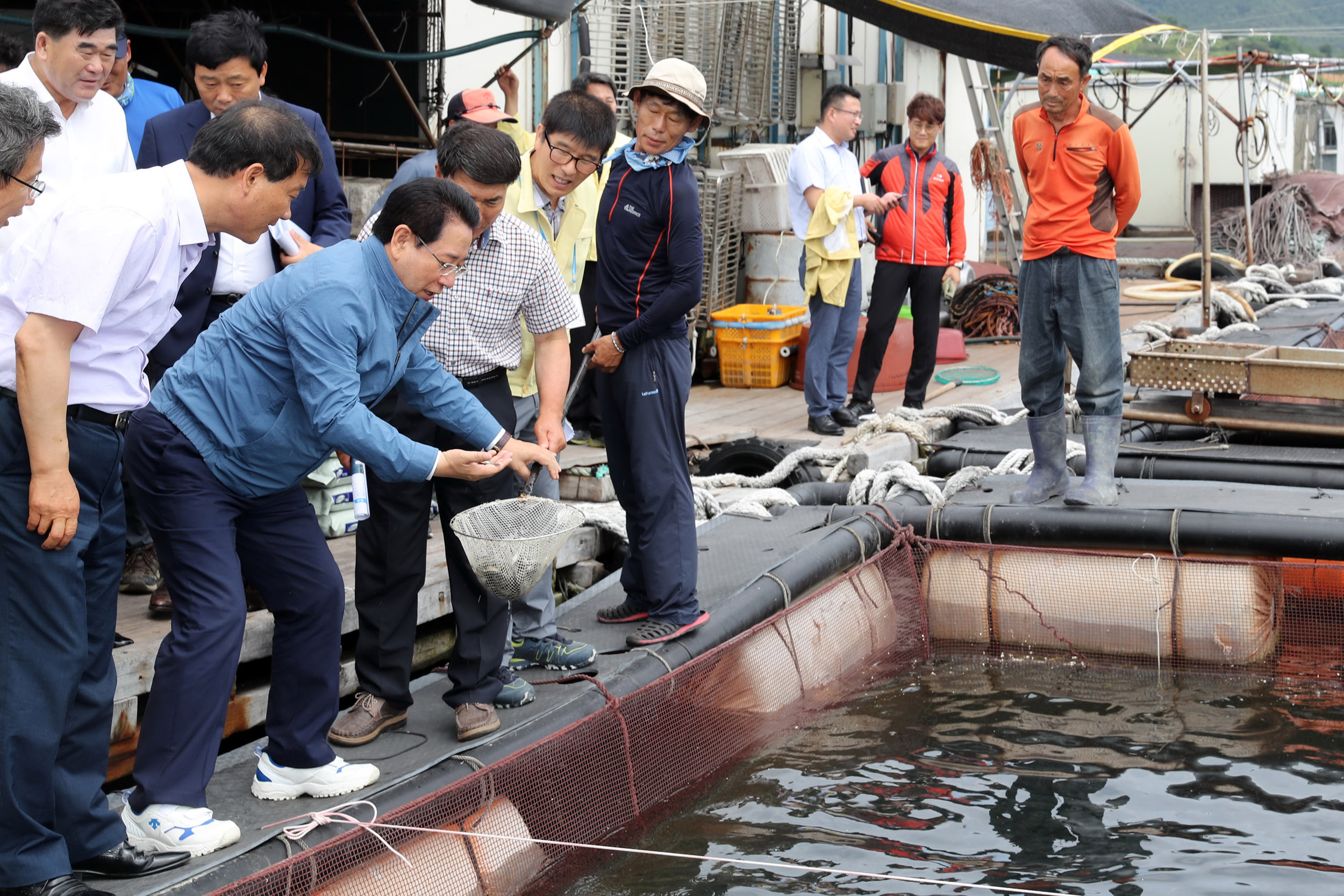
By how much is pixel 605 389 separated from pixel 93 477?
207 cm

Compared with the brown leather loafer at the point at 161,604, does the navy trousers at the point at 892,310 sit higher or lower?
higher

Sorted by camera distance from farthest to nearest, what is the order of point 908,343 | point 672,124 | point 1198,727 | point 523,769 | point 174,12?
point 908,343 → point 174,12 → point 1198,727 → point 672,124 → point 523,769

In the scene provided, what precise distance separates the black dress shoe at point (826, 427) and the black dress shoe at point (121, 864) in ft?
18.3

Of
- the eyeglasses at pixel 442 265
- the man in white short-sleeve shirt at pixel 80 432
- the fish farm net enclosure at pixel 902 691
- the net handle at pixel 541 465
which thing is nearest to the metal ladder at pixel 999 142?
the fish farm net enclosure at pixel 902 691

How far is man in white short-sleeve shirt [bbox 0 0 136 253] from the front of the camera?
3.95 metres

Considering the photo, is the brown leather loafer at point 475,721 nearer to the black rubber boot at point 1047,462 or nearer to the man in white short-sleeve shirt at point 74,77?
the man in white short-sleeve shirt at point 74,77

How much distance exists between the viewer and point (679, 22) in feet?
32.7

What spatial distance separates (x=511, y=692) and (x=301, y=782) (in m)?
0.84

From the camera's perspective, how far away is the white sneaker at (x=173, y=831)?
3.24 metres

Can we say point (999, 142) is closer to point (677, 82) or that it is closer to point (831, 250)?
point (831, 250)

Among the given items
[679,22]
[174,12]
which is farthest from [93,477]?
[679,22]

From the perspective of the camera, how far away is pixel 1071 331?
245 inches

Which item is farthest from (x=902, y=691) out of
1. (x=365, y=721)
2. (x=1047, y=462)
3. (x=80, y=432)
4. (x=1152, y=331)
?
(x=1152, y=331)

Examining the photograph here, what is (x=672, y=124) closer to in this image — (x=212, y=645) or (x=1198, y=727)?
(x=212, y=645)
